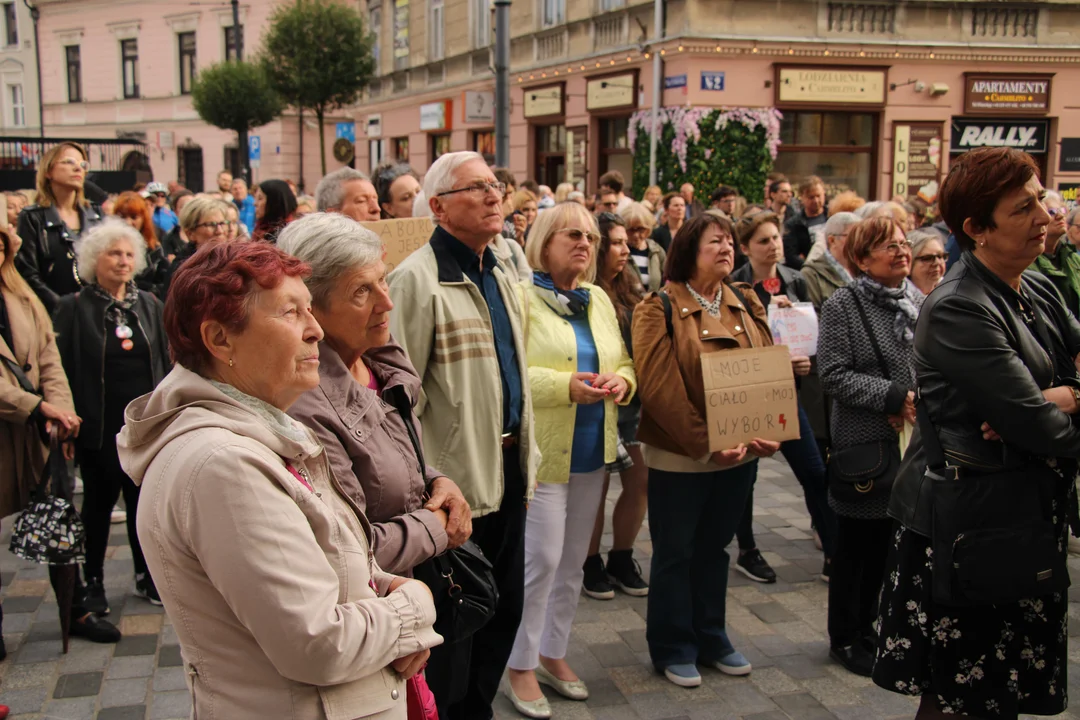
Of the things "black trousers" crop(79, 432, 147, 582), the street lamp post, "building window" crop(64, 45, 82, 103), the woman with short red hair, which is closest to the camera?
"black trousers" crop(79, 432, 147, 582)

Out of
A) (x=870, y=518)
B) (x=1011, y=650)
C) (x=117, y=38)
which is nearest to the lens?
(x=1011, y=650)

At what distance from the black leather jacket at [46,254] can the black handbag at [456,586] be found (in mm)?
4234

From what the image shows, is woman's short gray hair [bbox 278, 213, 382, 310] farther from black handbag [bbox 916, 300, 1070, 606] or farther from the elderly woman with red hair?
black handbag [bbox 916, 300, 1070, 606]

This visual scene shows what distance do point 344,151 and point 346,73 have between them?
14248mm

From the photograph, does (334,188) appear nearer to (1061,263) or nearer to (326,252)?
(326,252)

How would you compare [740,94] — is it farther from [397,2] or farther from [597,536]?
[397,2]

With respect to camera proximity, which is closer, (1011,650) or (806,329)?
(1011,650)

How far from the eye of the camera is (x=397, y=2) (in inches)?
1214

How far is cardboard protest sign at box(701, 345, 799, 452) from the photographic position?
13.0 feet

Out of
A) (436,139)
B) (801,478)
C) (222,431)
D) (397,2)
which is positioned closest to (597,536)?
(801,478)

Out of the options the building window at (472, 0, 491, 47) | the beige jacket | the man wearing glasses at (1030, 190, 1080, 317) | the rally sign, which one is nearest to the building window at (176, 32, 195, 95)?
the building window at (472, 0, 491, 47)

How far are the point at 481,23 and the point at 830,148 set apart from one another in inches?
433

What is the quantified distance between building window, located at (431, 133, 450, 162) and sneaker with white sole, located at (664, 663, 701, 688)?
81.6ft

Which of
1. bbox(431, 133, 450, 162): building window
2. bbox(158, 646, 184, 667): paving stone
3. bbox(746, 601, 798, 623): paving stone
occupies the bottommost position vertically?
bbox(158, 646, 184, 667): paving stone
